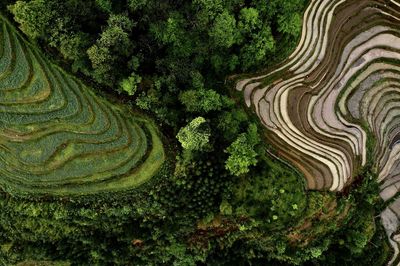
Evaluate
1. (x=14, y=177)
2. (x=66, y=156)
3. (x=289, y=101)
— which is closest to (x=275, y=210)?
(x=289, y=101)

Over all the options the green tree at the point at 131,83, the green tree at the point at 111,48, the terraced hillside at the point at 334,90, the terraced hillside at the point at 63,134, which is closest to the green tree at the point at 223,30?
the terraced hillside at the point at 334,90

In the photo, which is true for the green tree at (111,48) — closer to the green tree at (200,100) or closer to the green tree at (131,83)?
the green tree at (131,83)

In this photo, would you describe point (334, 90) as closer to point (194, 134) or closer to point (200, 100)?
point (200, 100)

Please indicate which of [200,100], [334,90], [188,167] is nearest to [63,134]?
[188,167]

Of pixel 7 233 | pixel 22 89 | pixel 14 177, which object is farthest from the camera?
pixel 7 233

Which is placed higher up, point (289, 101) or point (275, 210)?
point (289, 101)

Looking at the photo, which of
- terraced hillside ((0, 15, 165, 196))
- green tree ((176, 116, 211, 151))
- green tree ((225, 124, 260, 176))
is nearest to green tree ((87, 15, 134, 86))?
terraced hillside ((0, 15, 165, 196))

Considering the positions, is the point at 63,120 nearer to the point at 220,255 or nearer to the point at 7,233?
the point at 7,233

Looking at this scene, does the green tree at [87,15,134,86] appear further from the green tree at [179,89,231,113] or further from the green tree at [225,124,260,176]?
the green tree at [225,124,260,176]
